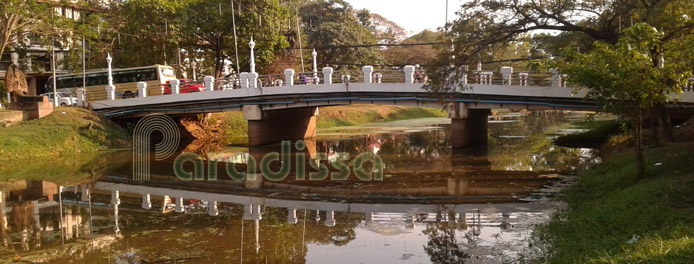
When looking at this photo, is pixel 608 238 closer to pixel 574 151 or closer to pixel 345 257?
pixel 345 257

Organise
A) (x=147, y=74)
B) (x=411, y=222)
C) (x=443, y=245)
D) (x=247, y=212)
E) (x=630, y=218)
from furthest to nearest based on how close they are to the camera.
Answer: (x=147, y=74) → (x=247, y=212) → (x=411, y=222) → (x=443, y=245) → (x=630, y=218)

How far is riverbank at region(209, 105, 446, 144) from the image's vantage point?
39.1 metres

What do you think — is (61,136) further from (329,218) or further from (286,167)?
(329,218)

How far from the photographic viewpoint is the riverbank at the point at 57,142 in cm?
2258

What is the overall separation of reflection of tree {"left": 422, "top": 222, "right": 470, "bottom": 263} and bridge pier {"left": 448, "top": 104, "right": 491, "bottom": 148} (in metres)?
15.0

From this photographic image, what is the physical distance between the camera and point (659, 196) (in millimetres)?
9727

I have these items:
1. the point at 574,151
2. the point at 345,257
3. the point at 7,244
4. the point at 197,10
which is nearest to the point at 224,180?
the point at 7,244

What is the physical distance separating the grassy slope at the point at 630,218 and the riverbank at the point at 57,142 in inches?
636

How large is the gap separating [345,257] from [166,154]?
20104mm

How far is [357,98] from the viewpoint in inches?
1072

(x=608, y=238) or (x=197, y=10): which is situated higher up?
(x=197, y=10)

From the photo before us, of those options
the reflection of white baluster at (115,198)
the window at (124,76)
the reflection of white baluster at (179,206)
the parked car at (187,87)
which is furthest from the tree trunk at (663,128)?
the window at (124,76)

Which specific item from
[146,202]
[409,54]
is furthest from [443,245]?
[409,54]

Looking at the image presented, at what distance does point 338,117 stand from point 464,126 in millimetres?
22748
